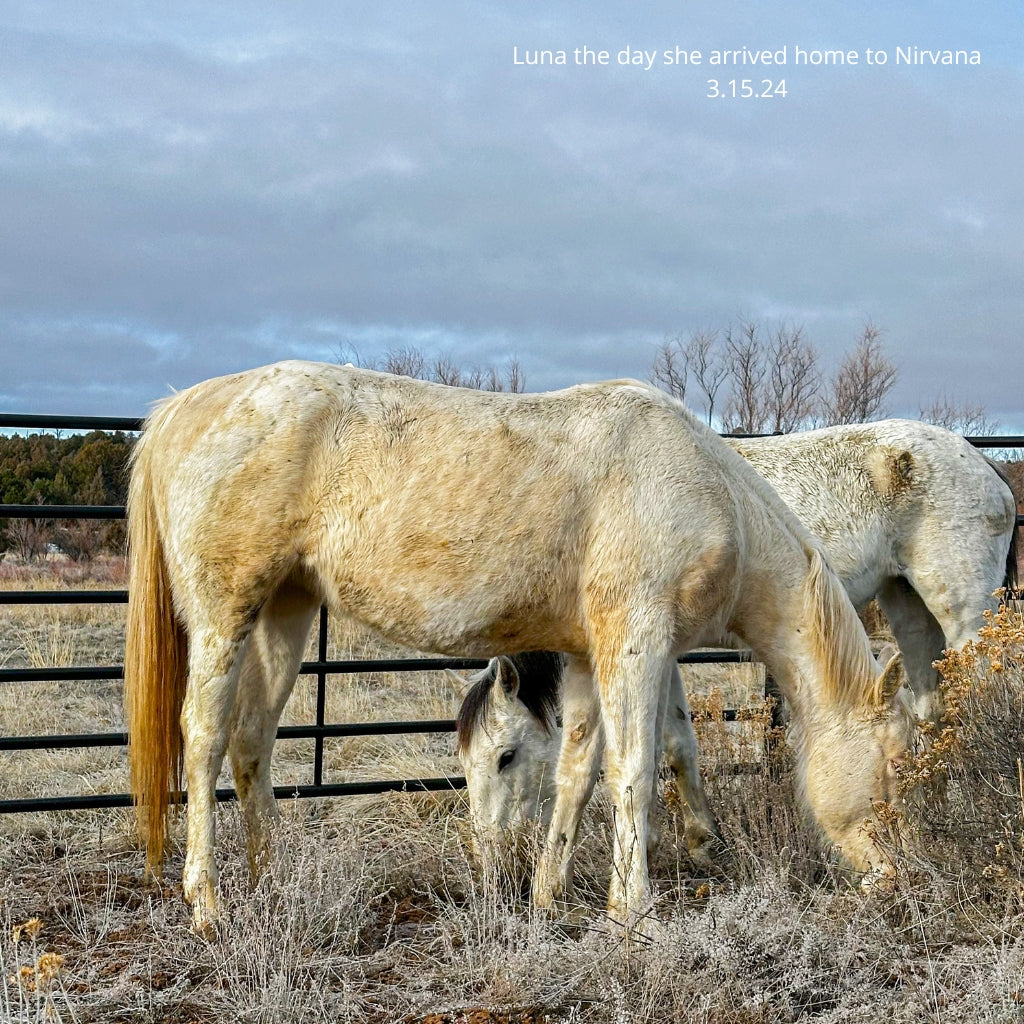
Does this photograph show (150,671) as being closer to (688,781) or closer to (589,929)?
(589,929)

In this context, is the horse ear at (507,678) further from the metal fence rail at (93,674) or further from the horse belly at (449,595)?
the horse belly at (449,595)

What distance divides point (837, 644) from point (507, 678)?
1.29 m

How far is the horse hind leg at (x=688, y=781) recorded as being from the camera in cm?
429

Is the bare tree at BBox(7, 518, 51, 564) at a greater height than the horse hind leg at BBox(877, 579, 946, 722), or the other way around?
the bare tree at BBox(7, 518, 51, 564)

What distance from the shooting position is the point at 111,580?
1459 cm

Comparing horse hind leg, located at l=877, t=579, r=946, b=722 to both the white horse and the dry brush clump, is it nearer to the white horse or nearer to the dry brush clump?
the white horse

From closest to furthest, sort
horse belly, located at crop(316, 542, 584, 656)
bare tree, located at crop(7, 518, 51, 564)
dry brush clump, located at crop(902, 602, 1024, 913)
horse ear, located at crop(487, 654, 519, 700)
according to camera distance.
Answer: dry brush clump, located at crop(902, 602, 1024, 913) < horse belly, located at crop(316, 542, 584, 656) < horse ear, located at crop(487, 654, 519, 700) < bare tree, located at crop(7, 518, 51, 564)

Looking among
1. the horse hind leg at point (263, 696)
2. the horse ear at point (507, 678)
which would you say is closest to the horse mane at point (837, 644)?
the horse ear at point (507, 678)

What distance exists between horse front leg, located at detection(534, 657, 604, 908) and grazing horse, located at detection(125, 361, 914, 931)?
0.04ft

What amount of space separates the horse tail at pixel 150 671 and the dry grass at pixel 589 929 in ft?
1.17

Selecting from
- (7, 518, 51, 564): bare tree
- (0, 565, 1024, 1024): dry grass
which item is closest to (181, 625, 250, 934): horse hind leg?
(0, 565, 1024, 1024): dry grass

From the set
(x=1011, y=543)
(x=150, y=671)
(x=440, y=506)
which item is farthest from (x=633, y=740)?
(x=1011, y=543)

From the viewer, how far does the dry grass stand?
9.27ft

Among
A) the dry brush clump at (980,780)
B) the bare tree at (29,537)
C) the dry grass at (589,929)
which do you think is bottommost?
the dry grass at (589,929)
